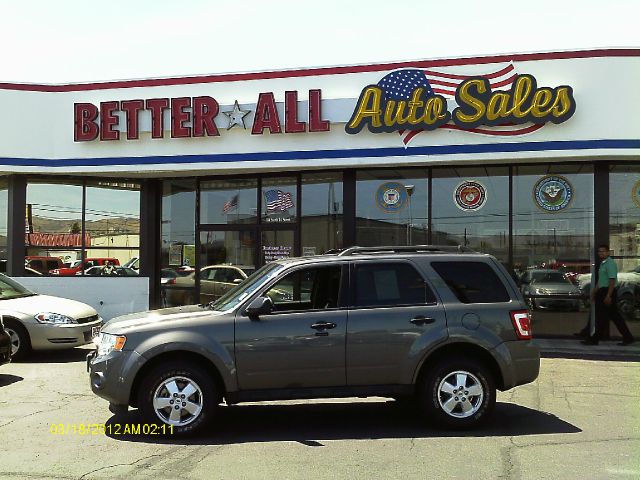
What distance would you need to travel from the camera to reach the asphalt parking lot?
5.09 m

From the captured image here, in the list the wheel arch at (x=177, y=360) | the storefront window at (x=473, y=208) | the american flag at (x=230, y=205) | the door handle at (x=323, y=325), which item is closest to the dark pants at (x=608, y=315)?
the storefront window at (x=473, y=208)

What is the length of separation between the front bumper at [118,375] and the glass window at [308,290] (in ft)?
4.65

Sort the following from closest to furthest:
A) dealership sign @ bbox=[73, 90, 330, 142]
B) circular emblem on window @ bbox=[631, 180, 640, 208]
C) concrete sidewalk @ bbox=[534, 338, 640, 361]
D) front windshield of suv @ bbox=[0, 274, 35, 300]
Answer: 1. front windshield of suv @ bbox=[0, 274, 35, 300]
2. concrete sidewalk @ bbox=[534, 338, 640, 361]
3. circular emblem on window @ bbox=[631, 180, 640, 208]
4. dealership sign @ bbox=[73, 90, 330, 142]

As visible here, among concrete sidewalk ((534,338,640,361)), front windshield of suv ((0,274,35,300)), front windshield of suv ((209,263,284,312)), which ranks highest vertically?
front windshield of suv ((209,263,284,312))

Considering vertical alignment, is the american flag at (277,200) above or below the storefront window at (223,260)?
above

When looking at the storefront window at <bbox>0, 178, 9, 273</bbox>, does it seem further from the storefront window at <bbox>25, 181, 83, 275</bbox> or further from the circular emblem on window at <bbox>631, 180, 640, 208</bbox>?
the circular emblem on window at <bbox>631, 180, 640, 208</bbox>

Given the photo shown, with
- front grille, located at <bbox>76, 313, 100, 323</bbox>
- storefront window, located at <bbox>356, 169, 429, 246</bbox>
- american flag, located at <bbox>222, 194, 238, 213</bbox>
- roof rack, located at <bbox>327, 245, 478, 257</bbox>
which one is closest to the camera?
roof rack, located at <bbox>327, 245, 478, 257</bbox>

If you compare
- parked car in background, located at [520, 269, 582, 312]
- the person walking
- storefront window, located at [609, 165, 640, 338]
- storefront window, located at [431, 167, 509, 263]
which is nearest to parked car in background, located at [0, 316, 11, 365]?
storefront window, located at [431, 167, 509, 263]

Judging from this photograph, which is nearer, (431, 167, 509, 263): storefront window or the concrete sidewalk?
the concrete sidewalk

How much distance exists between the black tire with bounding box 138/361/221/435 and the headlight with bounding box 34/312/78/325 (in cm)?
484

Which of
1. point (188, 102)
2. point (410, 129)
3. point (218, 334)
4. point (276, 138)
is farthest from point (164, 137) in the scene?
point (218, 334)

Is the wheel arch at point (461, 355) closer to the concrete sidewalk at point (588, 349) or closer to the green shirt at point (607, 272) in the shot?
the concrete sidewalk at point (588, 349)

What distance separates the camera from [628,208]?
1263 centimetres

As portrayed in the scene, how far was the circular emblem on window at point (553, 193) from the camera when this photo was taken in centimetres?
1280
